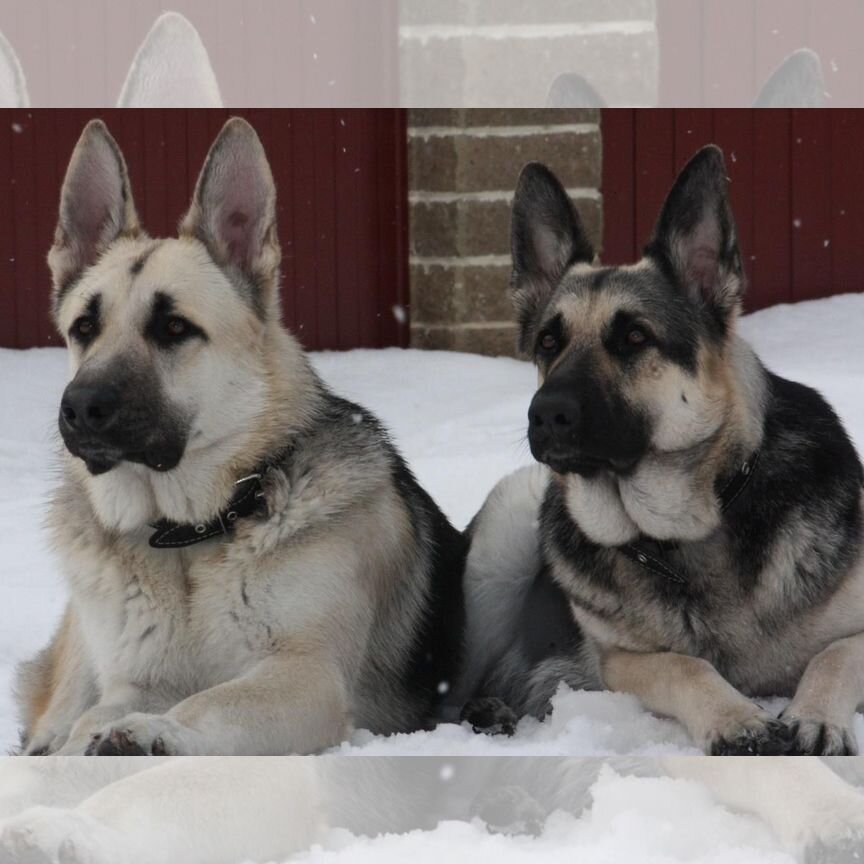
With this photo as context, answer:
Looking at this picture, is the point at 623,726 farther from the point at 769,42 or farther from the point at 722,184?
the point at 769,42

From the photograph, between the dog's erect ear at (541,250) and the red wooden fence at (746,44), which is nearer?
the red wooden fence at (746,44)

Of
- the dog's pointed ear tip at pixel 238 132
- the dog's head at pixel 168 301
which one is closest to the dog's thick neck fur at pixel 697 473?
the dog's head at pixel 168 301

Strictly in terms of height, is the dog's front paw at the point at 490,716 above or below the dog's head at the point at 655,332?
below

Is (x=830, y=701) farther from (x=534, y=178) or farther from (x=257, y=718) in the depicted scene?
(x=534, y=178)

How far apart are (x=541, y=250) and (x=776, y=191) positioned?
0.73 metres

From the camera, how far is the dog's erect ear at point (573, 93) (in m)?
2.38

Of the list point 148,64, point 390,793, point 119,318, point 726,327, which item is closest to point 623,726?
point 390,793

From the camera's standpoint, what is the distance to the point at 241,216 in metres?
2.59

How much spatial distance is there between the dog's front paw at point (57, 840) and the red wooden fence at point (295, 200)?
4.39 ft

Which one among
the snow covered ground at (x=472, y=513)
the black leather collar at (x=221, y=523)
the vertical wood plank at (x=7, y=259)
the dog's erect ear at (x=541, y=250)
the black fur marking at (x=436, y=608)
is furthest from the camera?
the vertical wood plank at (x=7, y=259)

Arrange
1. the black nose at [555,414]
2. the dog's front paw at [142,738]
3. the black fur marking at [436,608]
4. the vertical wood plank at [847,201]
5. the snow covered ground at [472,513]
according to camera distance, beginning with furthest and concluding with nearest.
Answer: the vertical wood plank at [847,201] → the black fur marking at [436,608] → the black nose at [555,414] → the dog's front paw at [142,738] → the snow covered ground at [472,513]

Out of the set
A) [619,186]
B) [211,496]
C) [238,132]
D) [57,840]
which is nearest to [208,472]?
[211,496]

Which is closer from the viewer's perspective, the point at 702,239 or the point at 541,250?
the point at 702,239

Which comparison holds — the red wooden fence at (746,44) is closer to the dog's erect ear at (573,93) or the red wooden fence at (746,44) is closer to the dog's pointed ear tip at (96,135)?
the dog's erect ear at (573,93)
